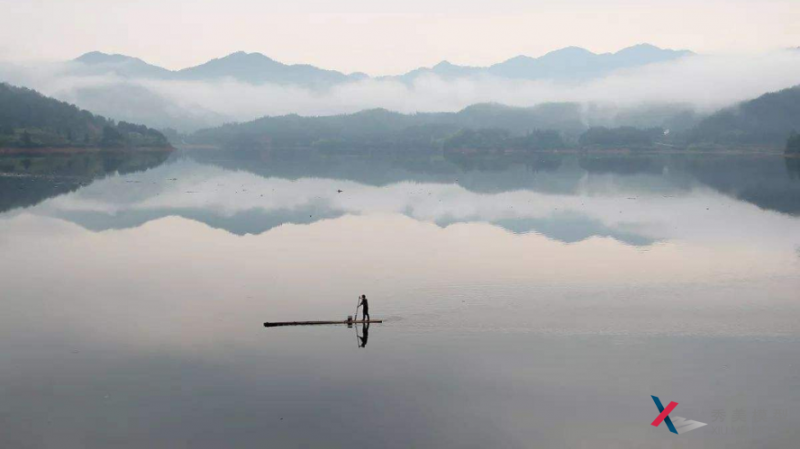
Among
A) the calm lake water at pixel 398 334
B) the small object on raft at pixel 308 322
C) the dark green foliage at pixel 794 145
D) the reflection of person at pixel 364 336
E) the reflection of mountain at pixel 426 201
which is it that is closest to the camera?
the calm lake water at pixel 398 334

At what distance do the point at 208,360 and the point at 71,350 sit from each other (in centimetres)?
510

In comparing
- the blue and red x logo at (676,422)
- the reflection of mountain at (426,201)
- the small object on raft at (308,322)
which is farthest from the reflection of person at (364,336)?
the reflection of mountain at (426,201)

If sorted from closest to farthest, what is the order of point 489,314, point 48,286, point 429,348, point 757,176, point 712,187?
point 429,348
point 489,314
point 48,286
point 712,187
point 757,176

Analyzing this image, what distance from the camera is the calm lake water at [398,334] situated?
19.2 meters

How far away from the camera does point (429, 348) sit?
25062 mm

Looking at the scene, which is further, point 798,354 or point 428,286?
point 428,286

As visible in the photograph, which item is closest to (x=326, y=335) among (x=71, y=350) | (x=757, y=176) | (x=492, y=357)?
(x=492, y=357)

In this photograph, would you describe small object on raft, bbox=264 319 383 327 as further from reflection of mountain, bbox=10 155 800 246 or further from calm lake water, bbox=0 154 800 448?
reflection of mountain, bbox=10 155 800 246

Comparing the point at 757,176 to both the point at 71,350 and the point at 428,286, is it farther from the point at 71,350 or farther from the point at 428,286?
the point at 71,350

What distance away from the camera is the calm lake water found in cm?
1919

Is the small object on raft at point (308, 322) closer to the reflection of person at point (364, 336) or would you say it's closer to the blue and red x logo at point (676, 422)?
the reflection of person at point (364, 336)

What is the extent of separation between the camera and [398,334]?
2670cm

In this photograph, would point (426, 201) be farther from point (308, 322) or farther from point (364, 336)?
point (364, 336)

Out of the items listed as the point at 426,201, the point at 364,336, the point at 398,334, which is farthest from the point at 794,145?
the point at 364,336
